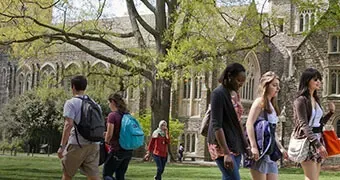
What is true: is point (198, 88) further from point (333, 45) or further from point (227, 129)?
point (227, 129)

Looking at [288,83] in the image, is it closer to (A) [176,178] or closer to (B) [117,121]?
(A) [176,178]

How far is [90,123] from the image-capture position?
772 cm

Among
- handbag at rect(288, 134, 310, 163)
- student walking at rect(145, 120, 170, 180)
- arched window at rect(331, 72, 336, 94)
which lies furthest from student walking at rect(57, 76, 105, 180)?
arched window at rect(331, 72, 336, 94)

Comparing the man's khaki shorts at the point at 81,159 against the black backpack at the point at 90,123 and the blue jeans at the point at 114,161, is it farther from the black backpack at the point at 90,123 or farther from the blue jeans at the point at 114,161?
the blue jeans at the point at 114,161

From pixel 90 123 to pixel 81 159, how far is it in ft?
1.54

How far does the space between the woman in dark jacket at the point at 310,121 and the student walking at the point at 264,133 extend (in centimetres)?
67

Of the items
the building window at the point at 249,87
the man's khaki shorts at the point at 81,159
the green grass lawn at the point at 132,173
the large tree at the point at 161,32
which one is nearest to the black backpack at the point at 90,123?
the man's khaki shorts at the point at 81,159

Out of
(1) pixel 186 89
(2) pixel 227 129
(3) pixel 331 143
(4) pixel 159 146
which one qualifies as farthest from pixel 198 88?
(2) pixel 227 129

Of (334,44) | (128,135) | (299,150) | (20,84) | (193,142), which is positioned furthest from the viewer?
(20,84)

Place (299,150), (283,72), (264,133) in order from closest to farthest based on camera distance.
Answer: (264,133) < (299,150) < (283,72)

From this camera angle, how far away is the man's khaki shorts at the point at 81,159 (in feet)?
25.3

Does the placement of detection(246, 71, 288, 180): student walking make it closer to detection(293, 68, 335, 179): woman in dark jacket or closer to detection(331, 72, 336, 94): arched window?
detection(293, 68, 335, 179): woman in dark jacket

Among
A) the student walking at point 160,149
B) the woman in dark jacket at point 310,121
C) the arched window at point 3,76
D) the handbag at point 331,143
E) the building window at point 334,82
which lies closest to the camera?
Answer: the woman in dark jacket at point 310,121

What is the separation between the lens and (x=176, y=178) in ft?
49.1
